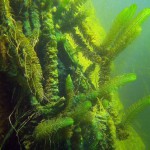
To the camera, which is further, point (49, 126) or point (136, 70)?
point (136, 70)

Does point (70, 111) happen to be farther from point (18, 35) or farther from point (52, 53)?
point (18, 35)

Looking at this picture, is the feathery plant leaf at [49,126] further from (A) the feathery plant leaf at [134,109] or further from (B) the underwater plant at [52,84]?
(A) the feathery plant leaf at [134,109]

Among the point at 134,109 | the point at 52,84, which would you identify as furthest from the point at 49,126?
the point at 134,109

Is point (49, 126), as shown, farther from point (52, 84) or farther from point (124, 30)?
point (124, 30)

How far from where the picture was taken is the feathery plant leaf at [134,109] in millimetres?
3432

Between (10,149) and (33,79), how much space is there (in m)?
0.92

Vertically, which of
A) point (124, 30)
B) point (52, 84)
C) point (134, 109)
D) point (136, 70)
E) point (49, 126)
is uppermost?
point (136, 70)

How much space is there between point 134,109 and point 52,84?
1.45 meters

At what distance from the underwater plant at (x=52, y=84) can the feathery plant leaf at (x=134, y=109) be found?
0.02 metres

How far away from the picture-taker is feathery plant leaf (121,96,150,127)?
3.43 meters

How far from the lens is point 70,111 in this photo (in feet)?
9.00

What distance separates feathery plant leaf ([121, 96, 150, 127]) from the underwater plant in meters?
0.02

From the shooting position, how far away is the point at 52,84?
116 inches

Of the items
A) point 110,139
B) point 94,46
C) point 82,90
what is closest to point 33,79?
point 82,90
